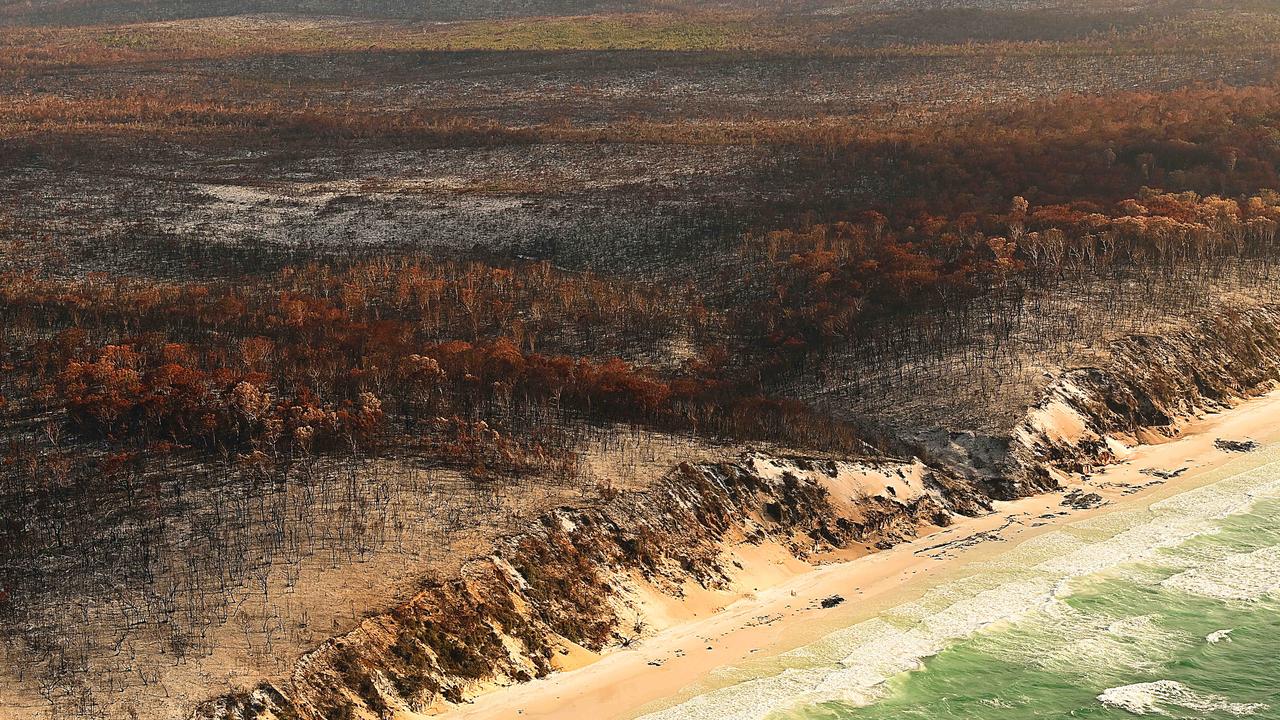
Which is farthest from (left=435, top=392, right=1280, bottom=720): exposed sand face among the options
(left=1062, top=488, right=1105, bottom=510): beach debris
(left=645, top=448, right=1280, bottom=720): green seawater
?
(left=645, top=448, right=1280, bottom=720): green seawater

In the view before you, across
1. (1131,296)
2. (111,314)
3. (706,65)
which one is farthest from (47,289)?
(706,65)

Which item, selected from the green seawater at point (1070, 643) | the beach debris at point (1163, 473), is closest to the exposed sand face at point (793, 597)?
the beach debris at point (1163, 473)

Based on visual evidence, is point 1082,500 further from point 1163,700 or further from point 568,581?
point 568,581

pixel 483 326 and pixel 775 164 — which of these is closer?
pixel 483 326

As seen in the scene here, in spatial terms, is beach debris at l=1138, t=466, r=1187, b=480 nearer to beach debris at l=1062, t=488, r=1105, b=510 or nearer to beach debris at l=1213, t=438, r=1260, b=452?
beach debris at l=1213, t=438, r=1260, b=452

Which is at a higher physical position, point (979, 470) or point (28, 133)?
point (28, 133)

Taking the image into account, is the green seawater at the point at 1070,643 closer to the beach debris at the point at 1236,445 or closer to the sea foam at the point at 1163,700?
the sea foam at the point at 1163,700

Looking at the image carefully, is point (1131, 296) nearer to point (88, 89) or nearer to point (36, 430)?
point (36, 430)
